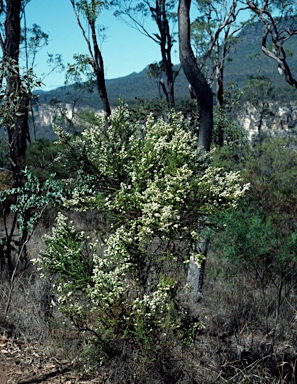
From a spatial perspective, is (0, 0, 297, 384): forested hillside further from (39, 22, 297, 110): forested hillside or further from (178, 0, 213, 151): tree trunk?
(39, 22, 297, 110): forested hillside

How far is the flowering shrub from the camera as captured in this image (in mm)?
3473

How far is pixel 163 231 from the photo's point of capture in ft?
11.3

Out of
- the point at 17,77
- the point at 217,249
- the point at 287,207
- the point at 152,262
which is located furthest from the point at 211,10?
the point at 152,262

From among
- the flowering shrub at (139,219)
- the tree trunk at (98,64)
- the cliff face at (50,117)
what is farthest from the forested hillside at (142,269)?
the tree trunk at (98,64)

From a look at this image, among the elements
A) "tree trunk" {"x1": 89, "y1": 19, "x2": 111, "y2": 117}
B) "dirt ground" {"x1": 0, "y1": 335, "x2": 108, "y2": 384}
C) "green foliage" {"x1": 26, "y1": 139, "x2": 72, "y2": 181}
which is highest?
"tree trunk" {"x1": 89, "y1": 19, "x2": 111, "y2": 117}

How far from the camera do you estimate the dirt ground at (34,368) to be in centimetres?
410

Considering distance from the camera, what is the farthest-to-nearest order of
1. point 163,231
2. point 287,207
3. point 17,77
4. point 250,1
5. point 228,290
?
point 250,1
point 287,207
point 228,290
point 17,77
point 163,231

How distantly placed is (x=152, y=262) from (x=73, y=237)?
27.6 inches

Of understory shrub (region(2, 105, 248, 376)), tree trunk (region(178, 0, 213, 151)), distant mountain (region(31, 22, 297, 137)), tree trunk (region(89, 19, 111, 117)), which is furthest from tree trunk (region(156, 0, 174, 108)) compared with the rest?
distant mountain (region(31, 22, 297, 137))

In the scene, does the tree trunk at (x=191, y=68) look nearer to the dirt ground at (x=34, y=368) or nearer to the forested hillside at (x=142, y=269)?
the forested hillside at (x=142, y=269)

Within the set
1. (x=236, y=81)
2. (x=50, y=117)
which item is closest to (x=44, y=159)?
(x=236, y=81)

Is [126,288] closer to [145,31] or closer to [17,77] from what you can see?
[17,77]

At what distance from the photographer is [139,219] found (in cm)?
350

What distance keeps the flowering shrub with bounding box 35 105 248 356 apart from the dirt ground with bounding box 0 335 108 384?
52cm
